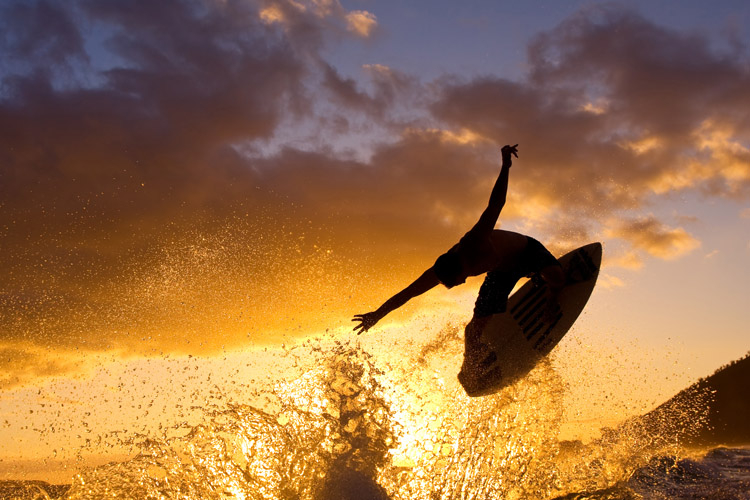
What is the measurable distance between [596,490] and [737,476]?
3.48m

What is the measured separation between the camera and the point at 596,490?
810cm

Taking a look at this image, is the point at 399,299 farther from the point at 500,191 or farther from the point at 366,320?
the point at 500,191

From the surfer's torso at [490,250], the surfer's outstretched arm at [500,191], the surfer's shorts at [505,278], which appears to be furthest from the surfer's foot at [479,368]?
the surfer's outstretched arm at [500,191]

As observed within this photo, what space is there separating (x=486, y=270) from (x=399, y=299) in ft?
4.53

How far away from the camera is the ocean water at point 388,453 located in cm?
754

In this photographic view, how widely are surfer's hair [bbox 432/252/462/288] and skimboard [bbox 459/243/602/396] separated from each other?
1.99m

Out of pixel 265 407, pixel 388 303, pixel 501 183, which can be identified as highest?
pixel 501 183

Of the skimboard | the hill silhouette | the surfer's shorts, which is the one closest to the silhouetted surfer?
the surfer's shorts

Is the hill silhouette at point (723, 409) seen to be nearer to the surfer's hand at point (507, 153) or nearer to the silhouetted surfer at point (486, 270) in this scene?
the silhouetted surfer at point (486, 270)

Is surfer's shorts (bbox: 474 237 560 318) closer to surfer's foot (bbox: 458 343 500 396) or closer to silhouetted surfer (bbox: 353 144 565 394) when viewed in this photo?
silhouetted surfer (bbox: 353 144 565 394)

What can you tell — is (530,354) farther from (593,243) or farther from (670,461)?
(670,461)

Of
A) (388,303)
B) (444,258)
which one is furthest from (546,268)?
(388,303)

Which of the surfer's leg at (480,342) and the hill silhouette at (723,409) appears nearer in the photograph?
the surfer's leg at (480,342)

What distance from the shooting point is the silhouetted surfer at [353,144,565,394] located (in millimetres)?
6973
